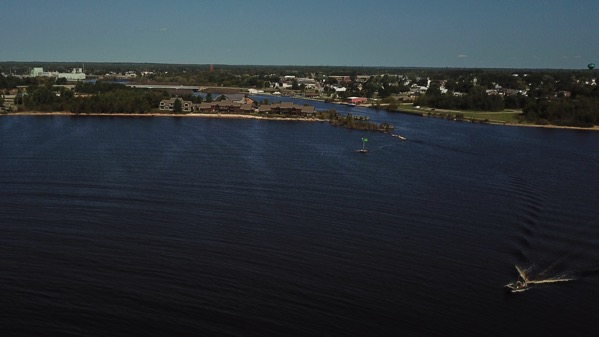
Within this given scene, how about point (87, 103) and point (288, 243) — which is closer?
point (288, 243)

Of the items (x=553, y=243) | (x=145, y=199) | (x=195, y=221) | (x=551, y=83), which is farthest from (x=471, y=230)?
(x=551, y=83)

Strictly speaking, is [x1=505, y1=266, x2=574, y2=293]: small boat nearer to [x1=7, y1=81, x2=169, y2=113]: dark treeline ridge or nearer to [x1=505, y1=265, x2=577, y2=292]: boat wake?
[x1=505, y1=265, x2=577, y2=292]: boat wake

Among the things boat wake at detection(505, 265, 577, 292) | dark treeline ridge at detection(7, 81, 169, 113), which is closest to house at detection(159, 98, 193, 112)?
dark treeline ridge at detection(7, 81, 169, 113)

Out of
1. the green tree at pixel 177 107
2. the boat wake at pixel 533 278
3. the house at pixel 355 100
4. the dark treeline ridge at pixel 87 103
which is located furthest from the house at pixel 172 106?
the boat wake at pixel 533 278

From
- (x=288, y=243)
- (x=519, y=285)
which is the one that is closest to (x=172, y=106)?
(x=288, y=243)

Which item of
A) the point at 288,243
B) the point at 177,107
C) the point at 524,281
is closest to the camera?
the point at 524,281

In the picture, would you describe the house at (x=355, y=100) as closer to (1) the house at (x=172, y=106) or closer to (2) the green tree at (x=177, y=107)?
(1) the house at (x=172, y=106)

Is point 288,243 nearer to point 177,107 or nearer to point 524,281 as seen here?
point 524,281

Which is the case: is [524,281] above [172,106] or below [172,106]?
below
